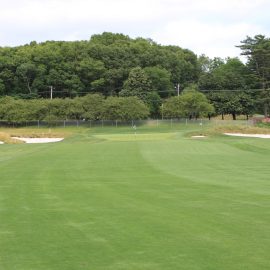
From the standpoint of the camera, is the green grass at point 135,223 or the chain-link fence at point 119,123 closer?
the green grass at point 135,223

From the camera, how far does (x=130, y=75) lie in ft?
432

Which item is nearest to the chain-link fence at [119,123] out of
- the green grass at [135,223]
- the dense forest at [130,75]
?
the dense forest at [130,75]

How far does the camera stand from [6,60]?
142875 mm

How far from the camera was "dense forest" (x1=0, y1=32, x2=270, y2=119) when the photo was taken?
128 m

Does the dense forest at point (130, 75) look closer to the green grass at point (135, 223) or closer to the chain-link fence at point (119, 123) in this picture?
the chain-link fence at point (119, 123)

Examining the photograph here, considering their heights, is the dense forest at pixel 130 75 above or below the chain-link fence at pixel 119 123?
above

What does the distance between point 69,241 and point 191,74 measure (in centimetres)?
15481

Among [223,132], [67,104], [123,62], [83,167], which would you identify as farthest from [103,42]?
[83,167]

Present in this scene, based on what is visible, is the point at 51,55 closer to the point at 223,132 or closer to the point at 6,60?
the point at 6,60

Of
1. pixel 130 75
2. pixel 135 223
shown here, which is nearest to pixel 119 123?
pixel 130 75

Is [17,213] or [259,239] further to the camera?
[17,213]

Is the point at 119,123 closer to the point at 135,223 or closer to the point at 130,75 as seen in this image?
the point at 130,75

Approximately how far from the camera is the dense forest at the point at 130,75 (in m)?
128

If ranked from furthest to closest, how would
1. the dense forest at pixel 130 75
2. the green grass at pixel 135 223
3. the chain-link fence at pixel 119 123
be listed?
the dense forest at pixel 130 75, the chain-link fence at pixel 119 123, the green grass at pixel 135 223
